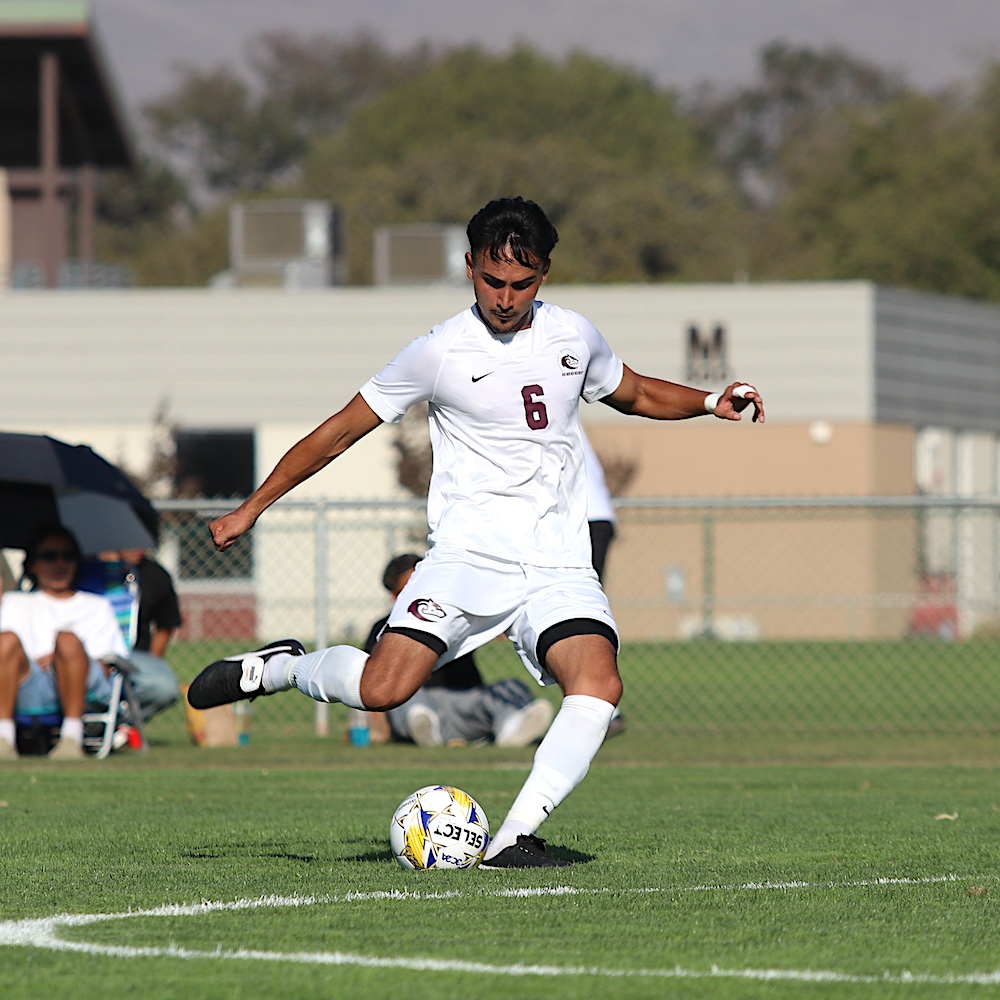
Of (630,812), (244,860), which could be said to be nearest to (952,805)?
(630,812)

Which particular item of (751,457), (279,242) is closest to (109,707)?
(751,457)

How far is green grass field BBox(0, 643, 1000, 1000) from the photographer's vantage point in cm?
449

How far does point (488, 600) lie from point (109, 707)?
644 cm

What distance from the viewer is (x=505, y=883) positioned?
237 inches

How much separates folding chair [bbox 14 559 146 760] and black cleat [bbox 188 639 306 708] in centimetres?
541

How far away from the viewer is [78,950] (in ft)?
15.7

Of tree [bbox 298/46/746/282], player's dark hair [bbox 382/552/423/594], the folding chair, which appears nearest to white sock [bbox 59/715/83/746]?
the folding chair

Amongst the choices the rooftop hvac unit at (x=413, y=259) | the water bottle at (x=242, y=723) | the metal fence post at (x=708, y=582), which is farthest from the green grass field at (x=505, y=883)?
the rooftop hvac unit at (x=413, y=259)

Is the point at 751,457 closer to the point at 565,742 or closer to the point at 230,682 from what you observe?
the point at 230,682

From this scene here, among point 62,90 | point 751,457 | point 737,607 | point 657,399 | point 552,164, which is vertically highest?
point 552,164

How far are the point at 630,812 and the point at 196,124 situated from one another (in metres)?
77.7

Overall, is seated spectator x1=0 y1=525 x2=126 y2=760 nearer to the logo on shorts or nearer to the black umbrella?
the black umbrella

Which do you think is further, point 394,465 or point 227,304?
point 227,304

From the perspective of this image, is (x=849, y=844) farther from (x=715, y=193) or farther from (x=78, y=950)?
(x=715, y=193)
